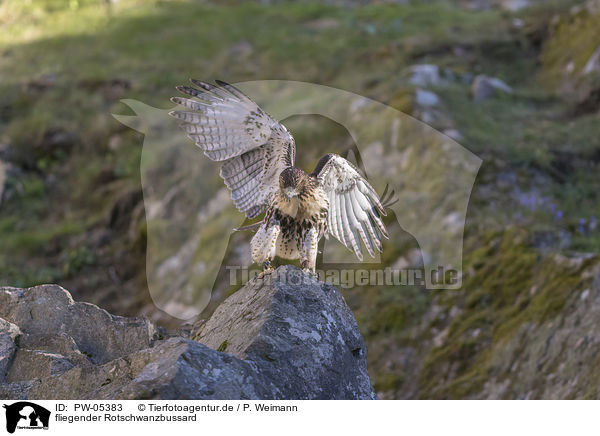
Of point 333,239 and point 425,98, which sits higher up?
point 425,98

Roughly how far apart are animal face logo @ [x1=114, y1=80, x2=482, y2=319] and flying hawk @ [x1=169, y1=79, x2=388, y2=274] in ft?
8.15

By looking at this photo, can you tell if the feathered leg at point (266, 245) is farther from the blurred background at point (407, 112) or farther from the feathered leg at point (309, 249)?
the blurred background at point (407, 112)

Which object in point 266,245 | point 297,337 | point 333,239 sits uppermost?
point 266,245

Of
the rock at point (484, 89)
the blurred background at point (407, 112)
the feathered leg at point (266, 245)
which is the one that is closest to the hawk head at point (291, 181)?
the feathered leg at point (266, 245)

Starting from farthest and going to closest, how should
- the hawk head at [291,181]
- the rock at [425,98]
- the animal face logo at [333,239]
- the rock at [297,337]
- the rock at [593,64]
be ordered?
the rock at [593,64] < the rock at [425,98] < the animal face logo at [333,239] < the hawk head at [291,181] < the rock at [297,337]

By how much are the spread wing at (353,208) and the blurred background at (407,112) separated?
7.75ft

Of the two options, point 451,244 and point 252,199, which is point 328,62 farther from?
point 252,199

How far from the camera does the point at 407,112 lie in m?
10.4

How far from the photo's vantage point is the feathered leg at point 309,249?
488cm

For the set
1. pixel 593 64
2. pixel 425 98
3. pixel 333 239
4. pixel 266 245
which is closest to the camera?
pixel 266 245

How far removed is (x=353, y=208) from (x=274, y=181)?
733 millimetres
